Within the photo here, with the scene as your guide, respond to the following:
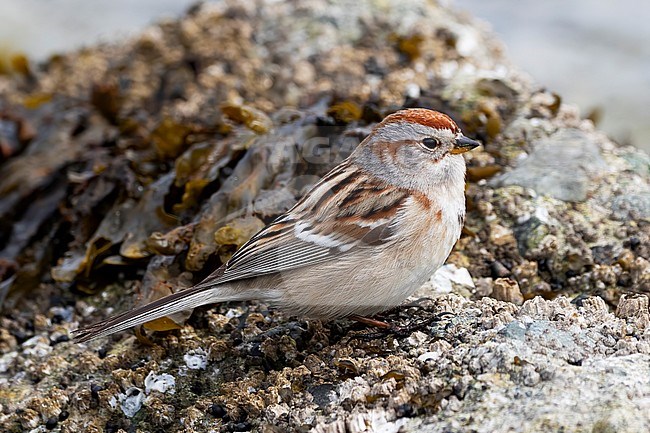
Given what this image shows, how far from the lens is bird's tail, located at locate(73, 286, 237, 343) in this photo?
3.69 m

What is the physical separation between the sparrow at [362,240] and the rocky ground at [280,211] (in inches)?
8.6

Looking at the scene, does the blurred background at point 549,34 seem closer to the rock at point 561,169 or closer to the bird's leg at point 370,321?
the rock at point 561,169

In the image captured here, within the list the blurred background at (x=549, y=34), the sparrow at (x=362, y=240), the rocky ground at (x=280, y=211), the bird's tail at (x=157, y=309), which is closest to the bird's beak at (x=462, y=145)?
the sparrow at (x=362, y=240)

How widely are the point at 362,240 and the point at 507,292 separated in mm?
769

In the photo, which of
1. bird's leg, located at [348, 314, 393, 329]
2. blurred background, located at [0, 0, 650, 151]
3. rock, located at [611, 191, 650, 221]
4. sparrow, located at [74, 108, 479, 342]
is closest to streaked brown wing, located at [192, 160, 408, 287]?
sparrow, located at [74, 108, 479, 342]

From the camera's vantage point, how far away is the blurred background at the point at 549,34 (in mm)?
9297

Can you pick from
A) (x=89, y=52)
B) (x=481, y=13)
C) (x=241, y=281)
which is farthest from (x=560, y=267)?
(x=481, y=13)

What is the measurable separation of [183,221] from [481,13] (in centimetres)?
715

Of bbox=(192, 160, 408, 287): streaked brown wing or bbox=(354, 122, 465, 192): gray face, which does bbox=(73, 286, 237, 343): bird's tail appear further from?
bbox=(354, 122, 465, 192): gray face

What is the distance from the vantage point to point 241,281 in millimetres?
3904

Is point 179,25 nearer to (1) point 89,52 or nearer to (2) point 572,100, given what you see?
(1) point 89,52

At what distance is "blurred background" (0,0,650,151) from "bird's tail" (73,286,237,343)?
17.9 feet

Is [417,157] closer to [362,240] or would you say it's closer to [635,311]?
[362,240]

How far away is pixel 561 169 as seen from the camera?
16.4ft
